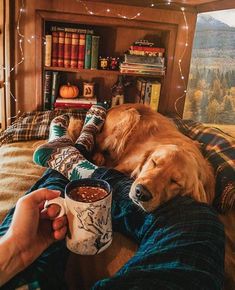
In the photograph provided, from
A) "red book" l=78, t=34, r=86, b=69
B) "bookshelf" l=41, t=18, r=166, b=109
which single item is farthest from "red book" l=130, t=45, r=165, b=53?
"red book" l=78, t=34, r=86, b=69

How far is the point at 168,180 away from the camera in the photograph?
1.02 metres

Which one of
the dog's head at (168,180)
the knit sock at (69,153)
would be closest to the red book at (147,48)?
the knit sock at (69,153)

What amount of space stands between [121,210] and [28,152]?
800 mm

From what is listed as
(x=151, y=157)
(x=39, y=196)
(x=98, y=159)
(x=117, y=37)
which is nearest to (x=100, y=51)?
(x=117, y=37)

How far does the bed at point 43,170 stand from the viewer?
0.83m

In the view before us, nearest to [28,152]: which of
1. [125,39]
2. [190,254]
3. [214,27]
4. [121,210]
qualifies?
[121,210]

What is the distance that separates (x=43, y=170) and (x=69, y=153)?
0.20m

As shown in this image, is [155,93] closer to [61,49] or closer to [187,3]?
[187,3]

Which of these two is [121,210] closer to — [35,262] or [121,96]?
[35,262]

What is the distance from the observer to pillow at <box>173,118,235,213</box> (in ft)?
3.84

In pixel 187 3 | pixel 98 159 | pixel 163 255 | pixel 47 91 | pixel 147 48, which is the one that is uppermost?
pixel 187 3

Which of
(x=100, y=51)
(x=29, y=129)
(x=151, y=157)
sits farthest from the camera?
(x=100, y=51)

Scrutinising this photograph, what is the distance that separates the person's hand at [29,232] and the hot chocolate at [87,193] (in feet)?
0.16

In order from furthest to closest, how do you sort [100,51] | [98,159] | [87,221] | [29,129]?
[100,51], [29,129], [98,159], [87,221]
